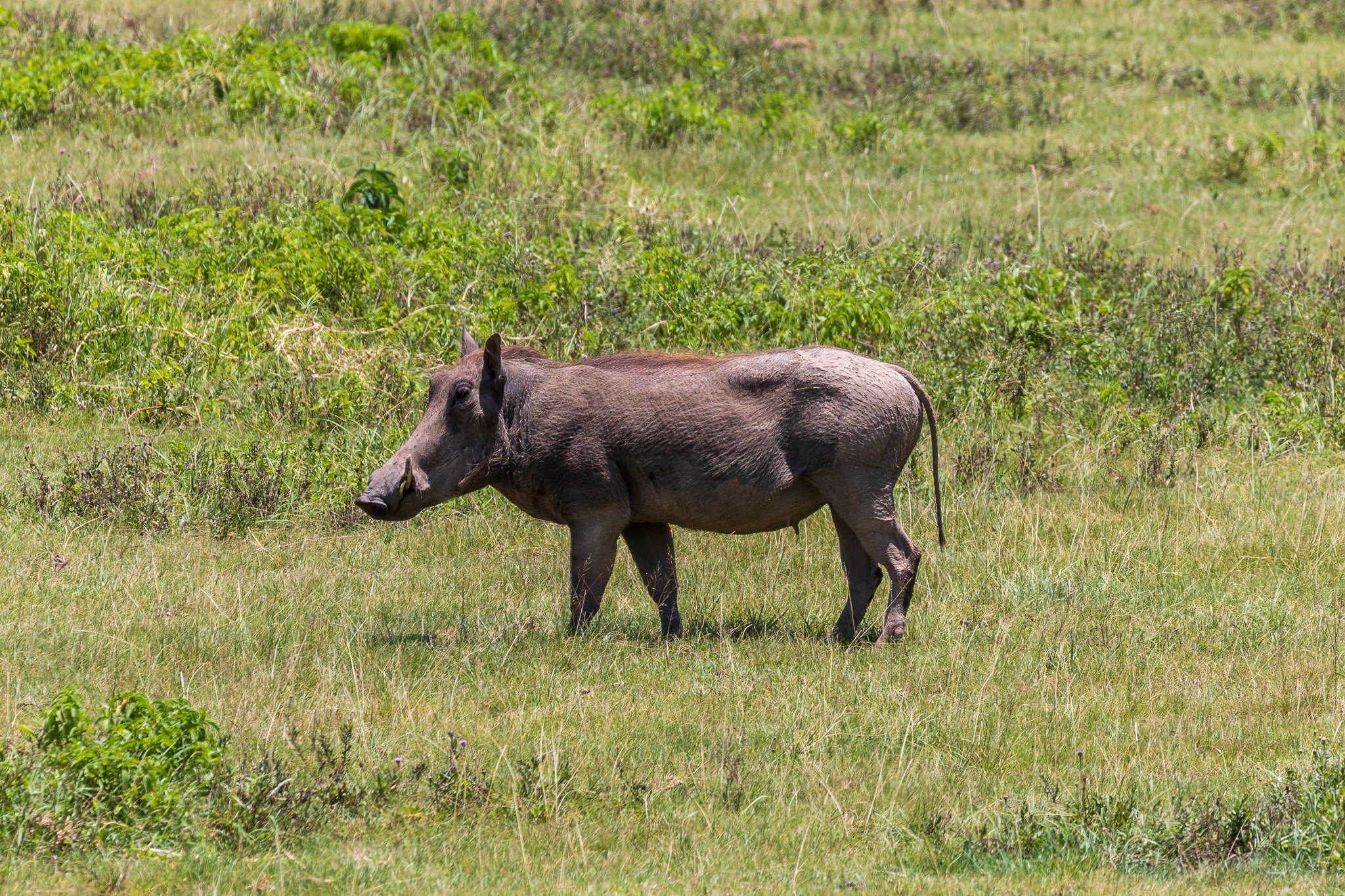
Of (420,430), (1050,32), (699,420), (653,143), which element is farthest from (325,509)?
(1050,32)

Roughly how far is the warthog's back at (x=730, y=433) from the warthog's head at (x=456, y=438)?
0.20m

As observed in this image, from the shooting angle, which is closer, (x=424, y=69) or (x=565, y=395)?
(x=565, y=395)

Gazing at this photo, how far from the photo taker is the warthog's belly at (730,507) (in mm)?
7746

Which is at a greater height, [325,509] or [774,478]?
[774,478]

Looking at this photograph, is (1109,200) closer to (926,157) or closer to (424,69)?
(926,157)

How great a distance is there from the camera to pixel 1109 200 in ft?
55.8

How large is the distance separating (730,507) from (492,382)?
1.27 metres

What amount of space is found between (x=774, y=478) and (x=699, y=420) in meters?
0.45

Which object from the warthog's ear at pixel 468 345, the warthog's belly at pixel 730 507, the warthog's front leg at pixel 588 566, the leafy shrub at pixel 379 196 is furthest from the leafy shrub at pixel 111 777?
the leafy shrub at pixel 379 196

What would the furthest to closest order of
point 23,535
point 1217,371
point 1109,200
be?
point 1109,200
point 1217,371
point 23,535

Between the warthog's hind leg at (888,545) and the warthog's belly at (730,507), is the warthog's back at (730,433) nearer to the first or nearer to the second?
the warthog's belly at (730,507)

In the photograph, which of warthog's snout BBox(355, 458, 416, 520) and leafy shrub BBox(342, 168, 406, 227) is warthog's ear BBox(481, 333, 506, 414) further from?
leafy shrub BBox(342, 168, 406, 227)

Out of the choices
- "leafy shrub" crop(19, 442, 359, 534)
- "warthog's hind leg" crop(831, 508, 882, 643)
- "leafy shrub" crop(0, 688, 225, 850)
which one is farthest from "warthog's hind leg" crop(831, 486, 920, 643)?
"leafy shrub" crop(19, 442, 359, 534)

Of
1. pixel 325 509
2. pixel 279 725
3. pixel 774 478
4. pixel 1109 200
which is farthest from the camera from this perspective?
pixel 1109 200
